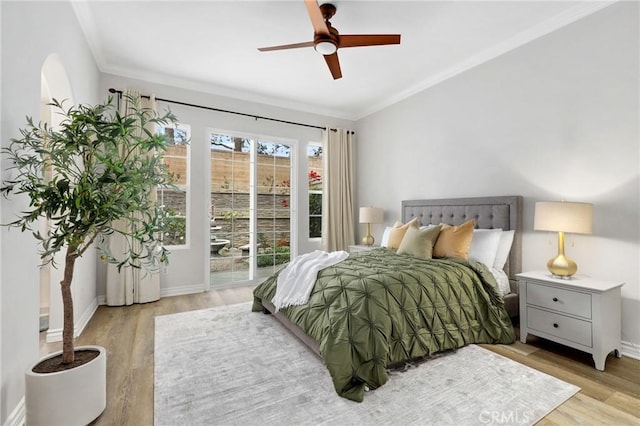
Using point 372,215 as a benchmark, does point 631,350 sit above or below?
below

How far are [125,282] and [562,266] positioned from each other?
4574mm

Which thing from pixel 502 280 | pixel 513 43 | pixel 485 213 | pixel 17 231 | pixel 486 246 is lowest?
pixel 502 280

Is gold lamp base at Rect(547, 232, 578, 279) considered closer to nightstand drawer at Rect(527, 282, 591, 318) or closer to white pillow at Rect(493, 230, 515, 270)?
nightstand drawer at Rect(527, 282, 591, 318)

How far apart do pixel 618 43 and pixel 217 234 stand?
15.8 feet

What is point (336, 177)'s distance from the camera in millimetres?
5461

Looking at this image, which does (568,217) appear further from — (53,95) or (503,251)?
(53,95)

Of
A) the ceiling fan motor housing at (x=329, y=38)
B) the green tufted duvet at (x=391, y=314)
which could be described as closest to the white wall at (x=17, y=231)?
the green tufted duvet at (x=391, y=314)

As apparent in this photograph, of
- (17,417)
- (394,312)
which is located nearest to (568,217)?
(394,312)

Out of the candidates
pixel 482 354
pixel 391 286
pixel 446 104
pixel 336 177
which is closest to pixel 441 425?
pixel 391 286

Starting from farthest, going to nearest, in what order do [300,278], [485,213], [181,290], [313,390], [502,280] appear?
[181,290], [485,213], [502,280], [300,278], [313,390]

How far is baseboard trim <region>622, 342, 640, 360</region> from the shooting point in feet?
8.05

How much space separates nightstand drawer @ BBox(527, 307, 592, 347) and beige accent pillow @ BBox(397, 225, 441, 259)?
974 millimetres

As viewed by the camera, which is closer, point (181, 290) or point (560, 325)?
point (560, 325)

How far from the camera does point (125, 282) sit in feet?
12.5
